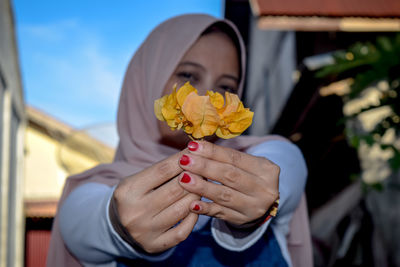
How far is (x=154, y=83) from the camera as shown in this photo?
1.83 m

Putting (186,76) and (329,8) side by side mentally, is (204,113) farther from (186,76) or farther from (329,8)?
(329,8)

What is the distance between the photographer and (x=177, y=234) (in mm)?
1110

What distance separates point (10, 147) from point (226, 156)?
10.7 metres

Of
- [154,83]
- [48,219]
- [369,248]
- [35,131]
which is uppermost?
[154,83]

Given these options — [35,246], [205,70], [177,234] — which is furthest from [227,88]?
[35,246]

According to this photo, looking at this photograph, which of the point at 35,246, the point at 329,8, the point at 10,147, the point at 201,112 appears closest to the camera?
the point at 201,112

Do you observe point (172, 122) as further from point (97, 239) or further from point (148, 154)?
point (148, 154)

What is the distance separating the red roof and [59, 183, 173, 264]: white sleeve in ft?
18.4

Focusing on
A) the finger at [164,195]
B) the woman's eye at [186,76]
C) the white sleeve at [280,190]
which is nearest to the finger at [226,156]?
the finger at [164,195]

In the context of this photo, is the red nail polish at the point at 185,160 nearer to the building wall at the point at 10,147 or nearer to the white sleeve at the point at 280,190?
the white sleeve at the point at 280,190

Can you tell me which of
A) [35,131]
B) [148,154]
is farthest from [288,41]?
[35,131]

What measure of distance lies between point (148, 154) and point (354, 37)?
613cm

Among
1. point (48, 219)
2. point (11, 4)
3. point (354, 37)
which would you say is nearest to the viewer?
point (354, 37)

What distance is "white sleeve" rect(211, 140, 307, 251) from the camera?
4.48 feet
